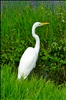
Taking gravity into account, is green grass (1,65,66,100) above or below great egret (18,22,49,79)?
below

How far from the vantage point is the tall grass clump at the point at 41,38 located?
546cm

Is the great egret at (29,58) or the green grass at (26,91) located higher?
the great egret at (29,58)

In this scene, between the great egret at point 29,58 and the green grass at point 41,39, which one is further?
the green grass at point 41,39

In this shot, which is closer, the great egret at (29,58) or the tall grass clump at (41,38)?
the great egret at (29,58)

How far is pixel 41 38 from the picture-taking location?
5680 millimetres

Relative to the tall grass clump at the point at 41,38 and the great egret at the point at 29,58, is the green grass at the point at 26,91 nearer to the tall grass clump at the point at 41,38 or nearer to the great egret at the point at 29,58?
the great egret at the point at 29,58

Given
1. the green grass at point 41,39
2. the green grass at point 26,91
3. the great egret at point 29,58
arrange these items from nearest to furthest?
1. the green grass at point 26,91
2. the great egret at point 29,58
3. the green grass at point 41,39

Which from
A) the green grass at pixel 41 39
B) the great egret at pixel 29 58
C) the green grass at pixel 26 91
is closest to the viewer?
the green grass at pixel 26 91

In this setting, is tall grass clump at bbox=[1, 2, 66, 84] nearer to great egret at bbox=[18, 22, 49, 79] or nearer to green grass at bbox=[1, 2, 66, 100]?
green grass at bbox=[1, 2, 66, 100]

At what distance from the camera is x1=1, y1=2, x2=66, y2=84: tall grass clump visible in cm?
546

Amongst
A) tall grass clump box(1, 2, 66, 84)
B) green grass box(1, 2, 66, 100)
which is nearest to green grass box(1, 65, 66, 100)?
green grass box(1, 2, 66, 100)

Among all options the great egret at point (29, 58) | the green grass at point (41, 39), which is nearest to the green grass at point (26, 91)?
the great egret at point (29, 58)

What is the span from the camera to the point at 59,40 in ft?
18.0

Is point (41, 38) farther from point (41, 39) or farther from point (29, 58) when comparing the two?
point (29, 58)
